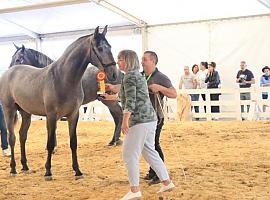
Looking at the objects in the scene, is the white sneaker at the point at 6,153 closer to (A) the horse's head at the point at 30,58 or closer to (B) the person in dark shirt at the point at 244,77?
(A) the horse's head at the point at 30,58

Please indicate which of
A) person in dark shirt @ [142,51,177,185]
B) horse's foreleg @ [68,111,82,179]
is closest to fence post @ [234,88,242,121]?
horse's foreleg @ [68,111,82,179]

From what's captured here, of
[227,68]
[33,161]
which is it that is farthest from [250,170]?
[227,68]

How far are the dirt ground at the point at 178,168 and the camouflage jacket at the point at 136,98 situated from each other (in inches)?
35.3

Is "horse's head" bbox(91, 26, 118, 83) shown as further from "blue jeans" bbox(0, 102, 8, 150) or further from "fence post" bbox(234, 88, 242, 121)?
"fence post" bbox(234, 88, 242, 121)

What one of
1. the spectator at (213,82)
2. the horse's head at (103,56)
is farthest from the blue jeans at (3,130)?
the spectator at (213,82)

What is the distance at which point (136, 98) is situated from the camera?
15.2 feet

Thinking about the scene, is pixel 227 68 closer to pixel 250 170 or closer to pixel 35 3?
pixel 35 3

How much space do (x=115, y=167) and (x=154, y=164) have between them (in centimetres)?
222

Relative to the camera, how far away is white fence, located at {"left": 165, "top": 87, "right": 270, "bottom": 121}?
13.5 meters

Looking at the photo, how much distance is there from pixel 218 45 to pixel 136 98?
1236 cm

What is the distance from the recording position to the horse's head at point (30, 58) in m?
8.41

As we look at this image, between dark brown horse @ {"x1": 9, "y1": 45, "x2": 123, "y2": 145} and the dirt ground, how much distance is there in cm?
73

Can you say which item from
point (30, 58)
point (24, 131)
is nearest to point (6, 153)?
point (24, 131)

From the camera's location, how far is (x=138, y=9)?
645 inches
